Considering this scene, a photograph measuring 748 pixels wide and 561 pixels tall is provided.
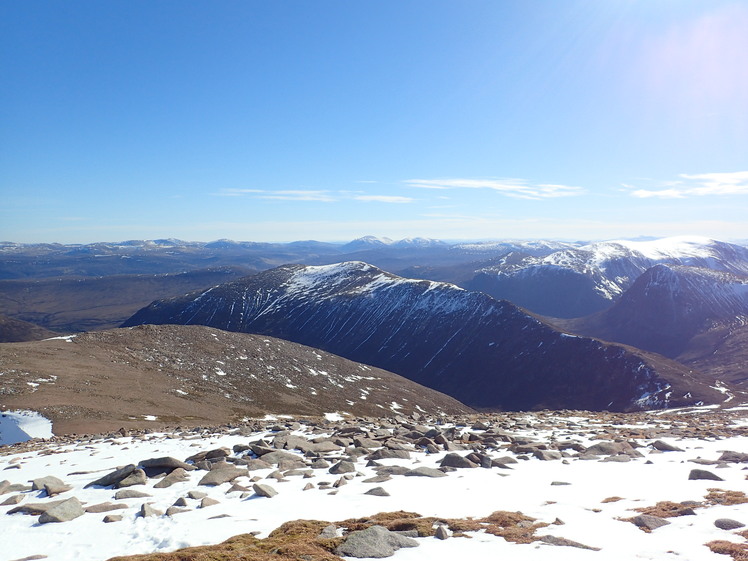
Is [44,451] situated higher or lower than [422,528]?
lower

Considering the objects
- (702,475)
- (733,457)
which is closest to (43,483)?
(702,475)

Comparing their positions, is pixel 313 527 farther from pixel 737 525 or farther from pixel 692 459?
pixel 692 459

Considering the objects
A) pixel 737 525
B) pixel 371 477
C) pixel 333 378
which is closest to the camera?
pixel 737 525

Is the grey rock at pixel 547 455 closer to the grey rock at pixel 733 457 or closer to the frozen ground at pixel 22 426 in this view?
the grey rock at pixel 733 457

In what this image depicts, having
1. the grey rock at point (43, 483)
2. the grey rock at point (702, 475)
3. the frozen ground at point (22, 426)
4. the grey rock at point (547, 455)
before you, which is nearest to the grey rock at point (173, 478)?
the grey rock at point (43, 483)

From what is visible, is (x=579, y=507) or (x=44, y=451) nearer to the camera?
(x=579, y=507)

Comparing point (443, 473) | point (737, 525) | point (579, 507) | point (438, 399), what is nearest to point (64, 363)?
point (443, 473)

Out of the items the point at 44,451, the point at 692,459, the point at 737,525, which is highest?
the point at 737,525
